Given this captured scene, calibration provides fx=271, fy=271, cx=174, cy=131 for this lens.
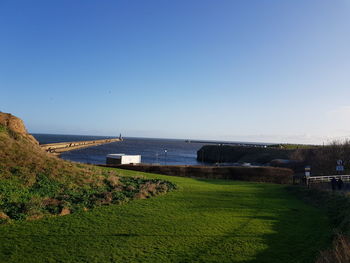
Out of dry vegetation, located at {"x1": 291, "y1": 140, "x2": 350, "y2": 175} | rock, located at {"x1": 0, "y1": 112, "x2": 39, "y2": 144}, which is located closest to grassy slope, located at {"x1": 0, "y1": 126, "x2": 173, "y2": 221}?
rock, located at {"x1": 0, "y1": 112, "x2": 39, "y2": 144}

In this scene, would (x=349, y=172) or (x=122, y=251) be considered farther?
(x=349, y=172)

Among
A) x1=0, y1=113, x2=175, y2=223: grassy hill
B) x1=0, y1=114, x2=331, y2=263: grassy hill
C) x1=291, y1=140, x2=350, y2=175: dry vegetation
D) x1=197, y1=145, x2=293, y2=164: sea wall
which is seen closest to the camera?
x1=0, y1=114, x2=331, y2=263: grassy hill

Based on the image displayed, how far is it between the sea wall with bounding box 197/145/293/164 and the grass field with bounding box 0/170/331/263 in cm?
6790

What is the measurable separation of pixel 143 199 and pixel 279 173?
938 inches

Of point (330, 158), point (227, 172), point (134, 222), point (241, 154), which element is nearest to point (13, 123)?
point (134, 222)

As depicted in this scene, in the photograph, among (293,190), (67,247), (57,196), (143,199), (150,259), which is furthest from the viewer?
(293,190)

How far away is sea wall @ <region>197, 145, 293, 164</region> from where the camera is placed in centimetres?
8062

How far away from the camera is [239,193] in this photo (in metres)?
20.6

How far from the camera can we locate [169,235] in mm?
10531

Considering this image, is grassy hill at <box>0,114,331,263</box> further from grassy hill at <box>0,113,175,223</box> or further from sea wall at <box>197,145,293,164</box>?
sea wall at <box>197,145,293,164</box>

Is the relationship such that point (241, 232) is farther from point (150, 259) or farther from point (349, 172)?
point (349, 172)

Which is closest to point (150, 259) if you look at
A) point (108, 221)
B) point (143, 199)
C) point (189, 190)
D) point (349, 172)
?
point (108, 221)

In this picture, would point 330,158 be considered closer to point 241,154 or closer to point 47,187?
point 47,187

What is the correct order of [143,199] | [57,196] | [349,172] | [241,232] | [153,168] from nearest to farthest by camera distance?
[241,232]
[57,196]
[143,199]
[153,168]
[349,172]
